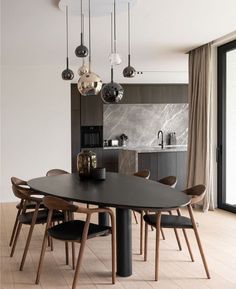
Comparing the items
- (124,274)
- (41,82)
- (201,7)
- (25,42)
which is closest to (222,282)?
(124,274)

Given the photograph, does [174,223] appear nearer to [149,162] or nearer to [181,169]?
[149,162]

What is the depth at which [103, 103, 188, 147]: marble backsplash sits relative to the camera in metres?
10.3

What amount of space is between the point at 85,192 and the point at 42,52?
3.70 m

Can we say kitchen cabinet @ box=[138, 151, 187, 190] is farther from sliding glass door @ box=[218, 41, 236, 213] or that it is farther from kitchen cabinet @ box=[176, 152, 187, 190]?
sliding glass door @ box=[218, 41, 236, 213]

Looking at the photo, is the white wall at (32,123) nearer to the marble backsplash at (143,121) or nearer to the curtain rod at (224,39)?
the marble backsplash at (143,121)

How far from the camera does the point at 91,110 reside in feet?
32.4

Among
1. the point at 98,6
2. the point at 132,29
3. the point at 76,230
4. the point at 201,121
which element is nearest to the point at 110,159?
the point at 201,121

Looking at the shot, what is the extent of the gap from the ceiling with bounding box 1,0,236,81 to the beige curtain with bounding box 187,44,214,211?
0.95 feet

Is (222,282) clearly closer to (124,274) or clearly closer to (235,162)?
(124,274)

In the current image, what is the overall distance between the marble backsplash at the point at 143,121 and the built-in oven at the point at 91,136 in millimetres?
177

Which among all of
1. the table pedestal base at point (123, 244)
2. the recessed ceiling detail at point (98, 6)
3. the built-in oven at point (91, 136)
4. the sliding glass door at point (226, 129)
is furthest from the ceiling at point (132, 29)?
the built-in oven at point (91, 136)

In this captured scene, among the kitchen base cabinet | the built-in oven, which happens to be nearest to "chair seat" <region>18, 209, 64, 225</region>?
the kitchen base cabinet

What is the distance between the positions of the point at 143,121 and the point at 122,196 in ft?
24.0

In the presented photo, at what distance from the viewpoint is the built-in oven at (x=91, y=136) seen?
10.0 metres
